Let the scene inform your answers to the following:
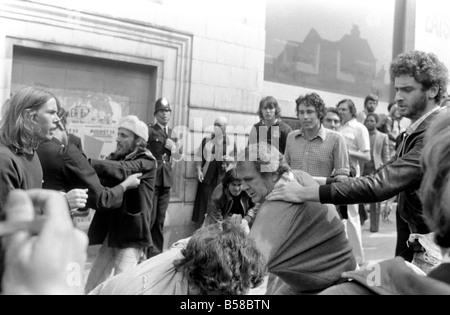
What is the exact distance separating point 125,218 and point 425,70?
2.34 meters

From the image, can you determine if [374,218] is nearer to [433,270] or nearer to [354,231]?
[354,231]

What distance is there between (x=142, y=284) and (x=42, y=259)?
106 centimetres

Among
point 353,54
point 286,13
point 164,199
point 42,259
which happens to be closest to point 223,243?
point 42,259

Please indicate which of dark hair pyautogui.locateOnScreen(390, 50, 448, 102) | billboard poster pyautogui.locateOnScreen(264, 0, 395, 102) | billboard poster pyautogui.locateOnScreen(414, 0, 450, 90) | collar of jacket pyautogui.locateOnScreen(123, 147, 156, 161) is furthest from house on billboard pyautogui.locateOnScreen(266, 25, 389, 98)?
dark hair pyautogui.locateOnScreen(390, 50, 448, 102)

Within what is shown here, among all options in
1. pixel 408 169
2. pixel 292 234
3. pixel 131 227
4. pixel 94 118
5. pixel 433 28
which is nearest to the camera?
pixel 292 234

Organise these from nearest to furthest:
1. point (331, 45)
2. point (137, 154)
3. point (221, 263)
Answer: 1. point (221, 263)
2. point (137, 154)
3. point (331, 45)

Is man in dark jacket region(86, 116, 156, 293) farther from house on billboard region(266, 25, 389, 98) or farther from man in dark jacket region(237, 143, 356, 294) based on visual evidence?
house on billboard region(266, 25, 389, 98)

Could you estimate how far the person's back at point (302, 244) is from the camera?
2506 mm

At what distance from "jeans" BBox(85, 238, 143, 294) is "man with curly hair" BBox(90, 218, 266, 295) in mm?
2297

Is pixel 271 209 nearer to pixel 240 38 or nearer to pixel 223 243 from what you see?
pixel 223 243

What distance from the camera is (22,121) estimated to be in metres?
2.76

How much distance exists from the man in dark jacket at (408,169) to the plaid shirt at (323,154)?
78.2 inches

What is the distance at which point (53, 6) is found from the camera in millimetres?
6367

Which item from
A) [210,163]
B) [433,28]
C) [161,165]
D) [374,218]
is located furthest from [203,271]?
[433,28]
